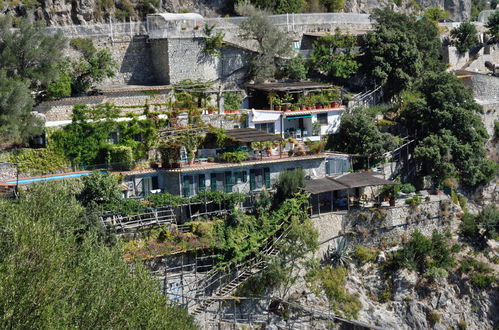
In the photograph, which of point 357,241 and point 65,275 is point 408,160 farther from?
point 65,275

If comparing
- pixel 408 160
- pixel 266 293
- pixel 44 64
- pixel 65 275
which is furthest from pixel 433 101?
pixel 65 275

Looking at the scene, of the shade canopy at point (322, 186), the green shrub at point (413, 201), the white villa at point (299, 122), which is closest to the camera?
the shade canopy at point (322, 186)

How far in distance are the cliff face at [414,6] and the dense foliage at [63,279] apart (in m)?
35.4

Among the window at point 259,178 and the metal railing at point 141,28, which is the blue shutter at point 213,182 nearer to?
the window at point 259,178

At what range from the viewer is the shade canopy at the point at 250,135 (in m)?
40.4

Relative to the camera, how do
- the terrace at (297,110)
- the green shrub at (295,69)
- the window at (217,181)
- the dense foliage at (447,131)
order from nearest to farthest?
the window at (217,181) → the terrace at (297,110) → the dense foliage at (447,131) → the green shrub at (295,69)

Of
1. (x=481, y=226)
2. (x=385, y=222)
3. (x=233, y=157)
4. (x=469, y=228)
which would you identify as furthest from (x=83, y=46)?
(x=481, y=226)

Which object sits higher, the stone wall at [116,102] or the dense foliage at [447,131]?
Answer: the stone wall at [116,102]

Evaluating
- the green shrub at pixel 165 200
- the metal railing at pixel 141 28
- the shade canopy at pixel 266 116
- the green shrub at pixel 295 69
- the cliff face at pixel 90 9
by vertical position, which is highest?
the cliff face at pixel 90 9

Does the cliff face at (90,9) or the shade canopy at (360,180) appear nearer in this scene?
the shade canopy at (360,180)

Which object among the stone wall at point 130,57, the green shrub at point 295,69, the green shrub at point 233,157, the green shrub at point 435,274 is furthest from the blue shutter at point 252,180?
the green shrub at point 295,69

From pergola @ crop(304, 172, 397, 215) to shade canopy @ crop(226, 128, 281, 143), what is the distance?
2995mm

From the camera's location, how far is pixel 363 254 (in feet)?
133

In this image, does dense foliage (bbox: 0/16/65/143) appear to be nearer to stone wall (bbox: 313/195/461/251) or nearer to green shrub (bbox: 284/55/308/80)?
green shrub (bbox: 284/55/308/80)
